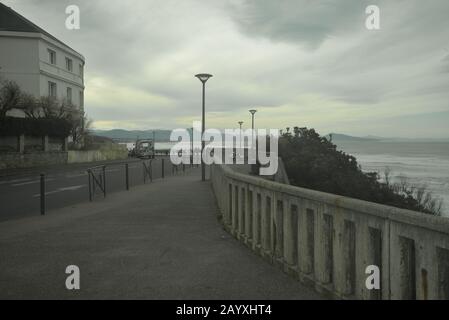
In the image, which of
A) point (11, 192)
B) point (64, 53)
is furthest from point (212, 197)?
point (64, 53)

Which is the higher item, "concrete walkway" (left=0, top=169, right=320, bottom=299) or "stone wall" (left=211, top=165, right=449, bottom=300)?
"stone wall" (left=211, top=165, right=449, bottom=300)

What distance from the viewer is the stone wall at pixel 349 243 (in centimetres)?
349

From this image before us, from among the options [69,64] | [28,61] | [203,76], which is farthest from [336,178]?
[69,64]

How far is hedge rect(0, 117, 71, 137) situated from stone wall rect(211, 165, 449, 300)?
2991cm

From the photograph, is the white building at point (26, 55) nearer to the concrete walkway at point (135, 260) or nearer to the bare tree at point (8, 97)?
the bare tree at point (8, 97)

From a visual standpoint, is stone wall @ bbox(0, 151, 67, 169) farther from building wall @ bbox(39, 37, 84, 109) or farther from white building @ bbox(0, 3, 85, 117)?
building wall @ bbox(39, 37, 84, 109)

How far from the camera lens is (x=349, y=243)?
4477 millimetres

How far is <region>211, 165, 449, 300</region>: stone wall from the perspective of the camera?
11.4 ft

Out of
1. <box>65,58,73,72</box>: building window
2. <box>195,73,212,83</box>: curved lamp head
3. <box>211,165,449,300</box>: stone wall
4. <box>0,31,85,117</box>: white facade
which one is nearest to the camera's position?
<box>211,165,449,300</box>: stone wall

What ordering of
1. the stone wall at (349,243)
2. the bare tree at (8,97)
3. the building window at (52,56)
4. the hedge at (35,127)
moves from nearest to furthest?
1. the stone wall at (349,243)
2. the bare tree at (8,97)
3. the hedge at (35,127)
4. the building window at (52,56)

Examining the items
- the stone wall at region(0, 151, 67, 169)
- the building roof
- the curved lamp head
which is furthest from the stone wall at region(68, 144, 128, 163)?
the curved lamp head

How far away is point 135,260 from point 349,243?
3260 millimetres

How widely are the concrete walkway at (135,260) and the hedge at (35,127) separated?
938 inches

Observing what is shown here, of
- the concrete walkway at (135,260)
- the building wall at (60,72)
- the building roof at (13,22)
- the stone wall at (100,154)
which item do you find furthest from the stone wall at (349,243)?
the building roof at (13,22)
